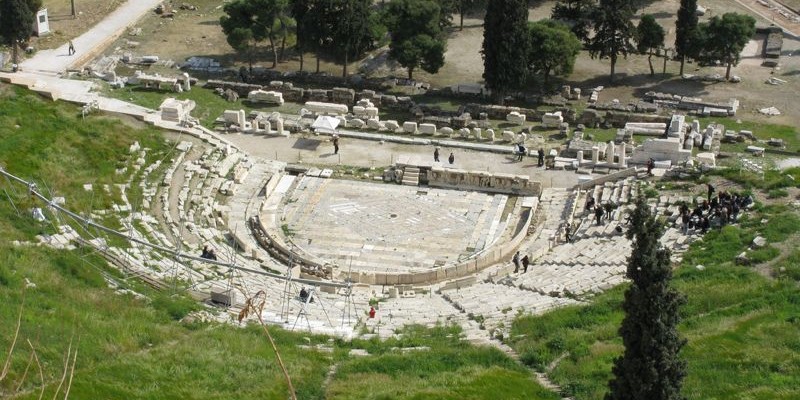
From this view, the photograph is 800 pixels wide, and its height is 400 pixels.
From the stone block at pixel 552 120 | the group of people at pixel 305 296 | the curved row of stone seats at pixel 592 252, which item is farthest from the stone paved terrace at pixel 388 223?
the stone block at pixel 552 120

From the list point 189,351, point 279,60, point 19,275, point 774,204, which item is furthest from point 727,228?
point 279,60

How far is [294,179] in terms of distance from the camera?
66625mm

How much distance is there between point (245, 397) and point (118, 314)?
26.5 ft

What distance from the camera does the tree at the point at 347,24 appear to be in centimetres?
7919

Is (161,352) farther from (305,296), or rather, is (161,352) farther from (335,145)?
(335,145)

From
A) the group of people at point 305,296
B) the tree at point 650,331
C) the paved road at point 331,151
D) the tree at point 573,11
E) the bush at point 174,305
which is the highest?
the tree at point 573,11

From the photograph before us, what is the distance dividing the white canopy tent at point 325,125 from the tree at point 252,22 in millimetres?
13638

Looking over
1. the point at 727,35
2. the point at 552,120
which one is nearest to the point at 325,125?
the point at 552,120

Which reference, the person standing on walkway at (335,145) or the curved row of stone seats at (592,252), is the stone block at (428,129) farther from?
the curved row of stone seats at (592,252)

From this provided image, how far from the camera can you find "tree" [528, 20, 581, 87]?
77.4 m

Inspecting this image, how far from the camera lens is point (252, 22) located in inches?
3307

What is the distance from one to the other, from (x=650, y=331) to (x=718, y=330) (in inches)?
424

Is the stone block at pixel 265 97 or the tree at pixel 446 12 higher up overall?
the tree at pixel 446 12

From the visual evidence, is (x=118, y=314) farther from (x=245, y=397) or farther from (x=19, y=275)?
(x=245, y=397)
